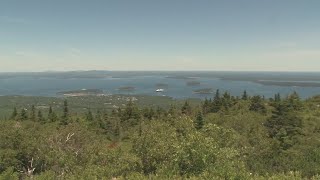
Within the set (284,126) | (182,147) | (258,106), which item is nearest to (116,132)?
(258,106)

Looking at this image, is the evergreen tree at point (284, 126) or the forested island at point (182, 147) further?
the evergreen tree at point (284, 126)

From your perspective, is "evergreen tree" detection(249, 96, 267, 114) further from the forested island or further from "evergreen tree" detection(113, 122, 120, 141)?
"evergreen tree" detection(113, 122, 120, 141)

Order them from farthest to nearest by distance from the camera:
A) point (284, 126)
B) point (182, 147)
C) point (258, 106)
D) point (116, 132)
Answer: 1. point (258, 106)
2. point (116, 132)
3. point (284, 126)
4. point (182, 147)

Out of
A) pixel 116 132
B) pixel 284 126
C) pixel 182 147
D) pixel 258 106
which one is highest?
pixel 182 147

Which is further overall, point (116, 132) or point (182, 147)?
point (116, 132)

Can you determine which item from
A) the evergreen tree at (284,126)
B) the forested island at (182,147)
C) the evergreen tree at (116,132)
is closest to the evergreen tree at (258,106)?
the forested island at (182,147)

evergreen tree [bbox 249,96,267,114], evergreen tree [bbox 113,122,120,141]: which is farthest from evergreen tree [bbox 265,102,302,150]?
evergreen tree [bbox 113,122,120,141]

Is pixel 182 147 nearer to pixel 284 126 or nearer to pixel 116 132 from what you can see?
pixel 284 126

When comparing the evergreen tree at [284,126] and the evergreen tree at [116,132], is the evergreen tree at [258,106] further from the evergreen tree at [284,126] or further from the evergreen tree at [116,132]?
the evergreen tree at [116,132]
